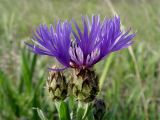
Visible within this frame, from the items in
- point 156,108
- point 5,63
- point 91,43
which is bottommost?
point 156,108

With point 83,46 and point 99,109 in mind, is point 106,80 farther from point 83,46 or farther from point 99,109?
point 83,46

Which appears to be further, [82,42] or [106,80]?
[106,80]

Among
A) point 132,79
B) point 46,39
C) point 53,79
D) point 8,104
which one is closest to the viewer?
point 46,39

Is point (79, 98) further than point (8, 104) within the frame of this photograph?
No

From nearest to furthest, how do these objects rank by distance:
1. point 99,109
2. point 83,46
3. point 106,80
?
point 83,46
point 99,109
point 106,80

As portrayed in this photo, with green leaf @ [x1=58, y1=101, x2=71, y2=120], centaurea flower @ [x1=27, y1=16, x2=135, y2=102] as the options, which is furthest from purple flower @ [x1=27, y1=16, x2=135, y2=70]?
green leaf @ [x1=58, y1=101, x2=71, y2=120]

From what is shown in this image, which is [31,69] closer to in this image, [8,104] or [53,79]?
[8,104]

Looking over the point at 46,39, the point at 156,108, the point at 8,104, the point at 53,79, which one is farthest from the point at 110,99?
the point at 46,39

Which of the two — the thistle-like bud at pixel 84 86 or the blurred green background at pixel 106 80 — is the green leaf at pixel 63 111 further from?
the blurred green background at pixel 106 80

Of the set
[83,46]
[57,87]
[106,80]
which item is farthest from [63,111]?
[106,80]
